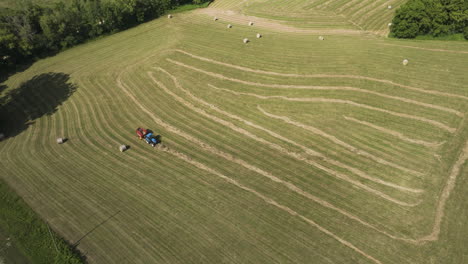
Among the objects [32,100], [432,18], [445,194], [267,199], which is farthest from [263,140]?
[32,100]

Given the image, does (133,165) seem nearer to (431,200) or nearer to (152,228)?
(152,228)

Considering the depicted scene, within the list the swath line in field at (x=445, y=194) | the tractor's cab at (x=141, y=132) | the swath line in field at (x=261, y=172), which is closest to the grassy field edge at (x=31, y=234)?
the tractor's cab at (x=141, y=132)

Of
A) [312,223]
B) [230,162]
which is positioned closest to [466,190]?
[312,223]

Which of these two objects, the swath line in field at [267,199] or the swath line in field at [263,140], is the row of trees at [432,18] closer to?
the swath line in field at [263,140]

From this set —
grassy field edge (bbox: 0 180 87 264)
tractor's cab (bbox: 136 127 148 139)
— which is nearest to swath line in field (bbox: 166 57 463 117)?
tractor's cab (bbox: 136 127 148 139)

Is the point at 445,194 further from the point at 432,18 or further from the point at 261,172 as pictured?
the point at 432,18

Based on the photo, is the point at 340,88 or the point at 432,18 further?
the point at 432,18
